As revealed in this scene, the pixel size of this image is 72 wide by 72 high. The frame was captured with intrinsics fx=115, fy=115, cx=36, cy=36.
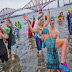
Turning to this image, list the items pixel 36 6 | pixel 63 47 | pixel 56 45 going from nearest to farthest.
A: pixel 63 47 < pixel 56 45 < pixel 36 6

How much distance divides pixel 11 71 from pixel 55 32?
2158 millimetres

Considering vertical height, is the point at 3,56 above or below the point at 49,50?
below

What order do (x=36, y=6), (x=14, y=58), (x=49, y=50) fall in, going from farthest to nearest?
(x=36, y=6) → (x=14, y=58) → (x=49, y=50)

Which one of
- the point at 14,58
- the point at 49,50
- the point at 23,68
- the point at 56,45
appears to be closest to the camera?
the point at 56,45

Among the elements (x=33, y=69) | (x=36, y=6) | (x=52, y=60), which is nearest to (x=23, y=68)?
(x=33, y=69)

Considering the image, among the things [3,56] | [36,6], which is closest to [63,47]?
[3,56]

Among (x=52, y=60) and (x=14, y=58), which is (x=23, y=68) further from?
(x=52, y=60)

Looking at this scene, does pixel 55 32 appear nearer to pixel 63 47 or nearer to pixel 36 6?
pixel 63 47

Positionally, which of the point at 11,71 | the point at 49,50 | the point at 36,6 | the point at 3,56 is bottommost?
the point at 11,71

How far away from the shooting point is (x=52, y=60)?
261 cm

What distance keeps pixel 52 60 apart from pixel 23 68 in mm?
1881

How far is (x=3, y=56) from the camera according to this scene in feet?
14.3

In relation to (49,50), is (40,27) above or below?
above

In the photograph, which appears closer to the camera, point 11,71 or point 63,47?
point 63,47
